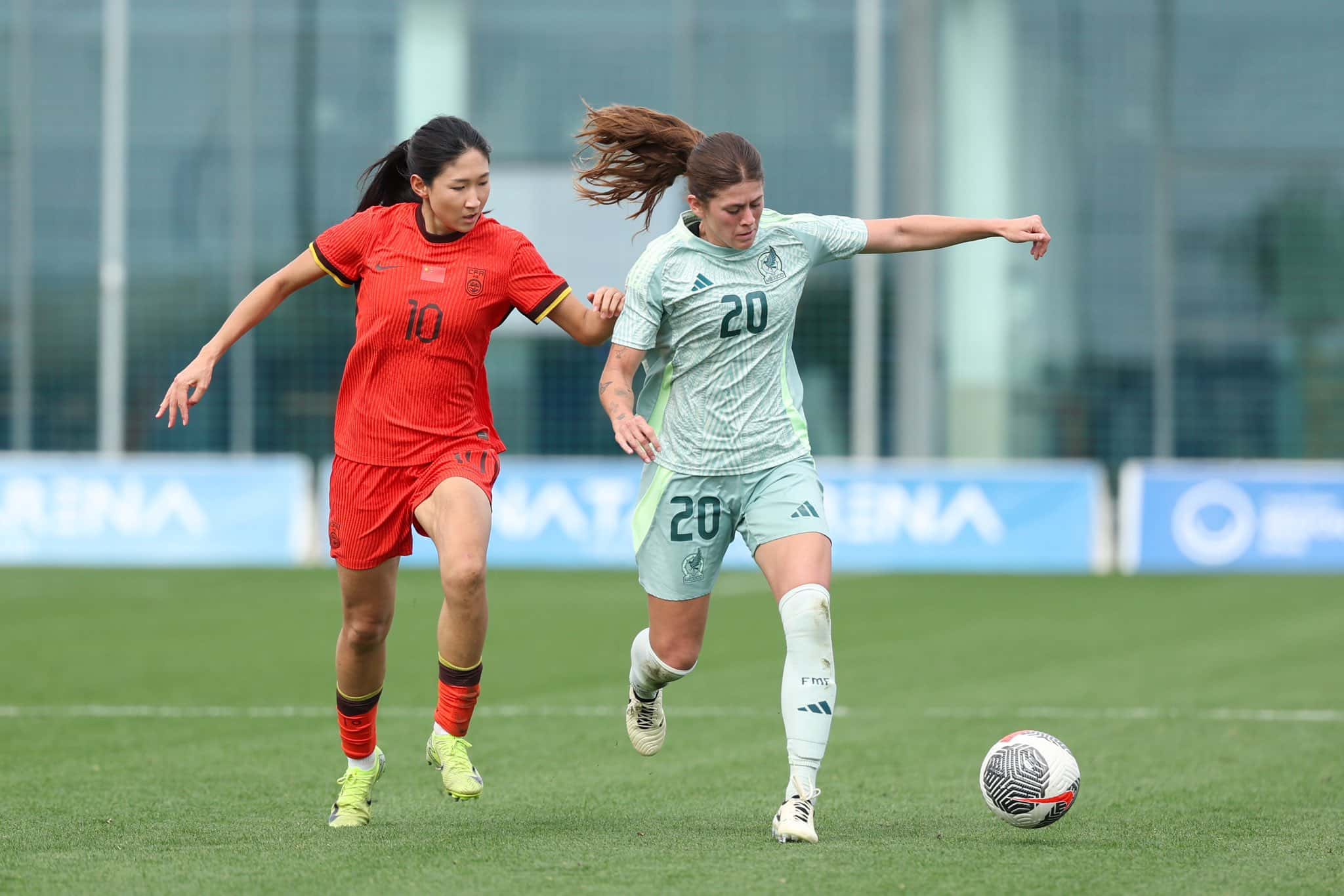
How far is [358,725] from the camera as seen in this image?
6.54 m

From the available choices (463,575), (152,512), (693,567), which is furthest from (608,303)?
(152,512)

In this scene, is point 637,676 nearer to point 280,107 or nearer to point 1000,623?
point 1000,623

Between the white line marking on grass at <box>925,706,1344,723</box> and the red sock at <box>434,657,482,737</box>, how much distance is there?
12.2 ft

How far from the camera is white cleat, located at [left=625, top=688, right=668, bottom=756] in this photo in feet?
22.6

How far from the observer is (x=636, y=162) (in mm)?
6855

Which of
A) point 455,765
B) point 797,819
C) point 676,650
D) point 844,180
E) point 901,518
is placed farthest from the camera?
point 844,180

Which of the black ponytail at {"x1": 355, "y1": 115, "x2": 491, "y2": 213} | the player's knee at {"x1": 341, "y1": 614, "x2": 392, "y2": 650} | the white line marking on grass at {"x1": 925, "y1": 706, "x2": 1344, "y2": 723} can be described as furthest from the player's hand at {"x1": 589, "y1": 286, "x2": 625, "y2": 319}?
the white line marking on grass at {"x1": 925, "y1": 706, "x2": 1344, "y2": 723}

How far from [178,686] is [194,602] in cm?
563

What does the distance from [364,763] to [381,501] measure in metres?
0.89

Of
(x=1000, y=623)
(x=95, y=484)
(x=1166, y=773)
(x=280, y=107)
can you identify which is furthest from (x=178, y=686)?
(x=280, y=107)

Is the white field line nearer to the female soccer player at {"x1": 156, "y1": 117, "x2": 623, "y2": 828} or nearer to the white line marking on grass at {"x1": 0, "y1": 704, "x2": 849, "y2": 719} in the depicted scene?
the white line marking on grass at {"x1": 0, "y1": 704, "x2": 849, "y2": 719}

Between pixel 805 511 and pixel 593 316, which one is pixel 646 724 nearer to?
pixel 805 511

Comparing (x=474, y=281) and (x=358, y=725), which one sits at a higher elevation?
(x=474, y=281)

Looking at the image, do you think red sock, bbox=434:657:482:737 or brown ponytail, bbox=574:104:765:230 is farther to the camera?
brown ponytail, bbox=574:104:765:230
